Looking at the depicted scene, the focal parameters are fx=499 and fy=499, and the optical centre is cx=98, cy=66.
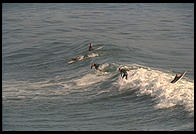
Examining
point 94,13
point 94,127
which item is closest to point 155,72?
point 94,127

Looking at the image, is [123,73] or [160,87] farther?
[123,73]

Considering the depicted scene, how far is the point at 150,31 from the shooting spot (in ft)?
145

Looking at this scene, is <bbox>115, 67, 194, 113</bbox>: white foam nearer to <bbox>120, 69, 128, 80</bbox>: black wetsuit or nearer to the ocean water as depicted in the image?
the ocean water

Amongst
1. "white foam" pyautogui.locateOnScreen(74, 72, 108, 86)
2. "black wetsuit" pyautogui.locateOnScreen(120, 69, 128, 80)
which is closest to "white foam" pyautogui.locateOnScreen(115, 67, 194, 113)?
"black wetsuit" pyautogui.locateOnScreen(120, 69, 128, 80)

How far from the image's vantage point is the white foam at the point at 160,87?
21.0 meters

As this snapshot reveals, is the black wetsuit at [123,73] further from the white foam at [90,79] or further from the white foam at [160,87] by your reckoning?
the white foam at [90,79]

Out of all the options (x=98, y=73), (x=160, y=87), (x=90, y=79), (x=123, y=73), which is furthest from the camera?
(x=98, y=73)

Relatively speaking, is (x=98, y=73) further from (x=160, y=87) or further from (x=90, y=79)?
(x=160, y=87)

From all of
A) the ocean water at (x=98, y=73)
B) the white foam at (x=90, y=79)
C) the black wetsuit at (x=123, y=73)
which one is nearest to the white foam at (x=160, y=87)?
the ocean water at (x=98, y=73)

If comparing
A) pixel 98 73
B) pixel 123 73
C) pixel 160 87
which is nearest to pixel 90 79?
pixel 98 73

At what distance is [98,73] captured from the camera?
27688mm

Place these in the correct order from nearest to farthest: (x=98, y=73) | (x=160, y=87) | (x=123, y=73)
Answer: (x=160, y=87) → (x=123, y=73) → (x=98, y=73)

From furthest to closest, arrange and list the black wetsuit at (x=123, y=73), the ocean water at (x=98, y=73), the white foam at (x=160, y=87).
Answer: the black wetsuit at (x=123, y=73), the white foam at (x=160, y=87), the ocean water at (x=98, y=73)

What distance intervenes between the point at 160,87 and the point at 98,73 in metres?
5.49
